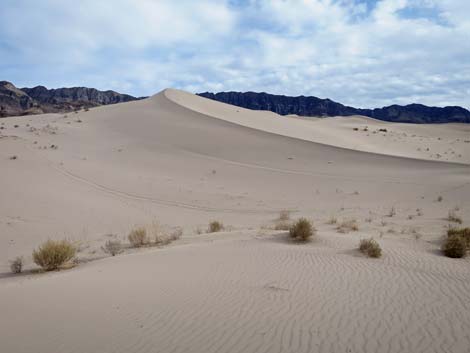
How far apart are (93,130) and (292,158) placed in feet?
48.5

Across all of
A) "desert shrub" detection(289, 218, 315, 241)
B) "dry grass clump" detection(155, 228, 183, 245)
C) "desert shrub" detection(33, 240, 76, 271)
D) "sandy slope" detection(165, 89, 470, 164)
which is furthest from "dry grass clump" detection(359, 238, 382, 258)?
"sandy slope" detection(165, 89, 470, 164)

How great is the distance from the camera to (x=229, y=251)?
25.9ft

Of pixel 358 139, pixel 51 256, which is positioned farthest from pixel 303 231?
pixel 358 139

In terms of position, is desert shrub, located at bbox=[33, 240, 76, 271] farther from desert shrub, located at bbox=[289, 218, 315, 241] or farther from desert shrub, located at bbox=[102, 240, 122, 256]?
desert shrub, located at bbox=[289, 218, 315, 241]

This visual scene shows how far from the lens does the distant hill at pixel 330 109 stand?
375 feet

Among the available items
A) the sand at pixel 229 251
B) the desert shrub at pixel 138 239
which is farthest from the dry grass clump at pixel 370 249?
the desert shrub at pixel 138 239

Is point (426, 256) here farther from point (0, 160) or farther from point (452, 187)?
point (0, 160)

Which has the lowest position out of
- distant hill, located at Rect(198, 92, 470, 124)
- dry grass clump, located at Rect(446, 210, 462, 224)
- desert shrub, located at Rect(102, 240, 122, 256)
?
desert shrub, located at Rect(102, 240, 122, 256)

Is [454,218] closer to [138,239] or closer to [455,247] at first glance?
[455,247]

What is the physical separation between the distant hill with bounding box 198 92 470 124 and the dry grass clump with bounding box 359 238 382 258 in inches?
4517

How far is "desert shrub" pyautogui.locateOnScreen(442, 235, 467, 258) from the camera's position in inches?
289

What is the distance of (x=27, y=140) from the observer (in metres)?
22.1

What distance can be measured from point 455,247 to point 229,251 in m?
4.55

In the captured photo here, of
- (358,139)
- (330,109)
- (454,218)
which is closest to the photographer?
(454,218)
